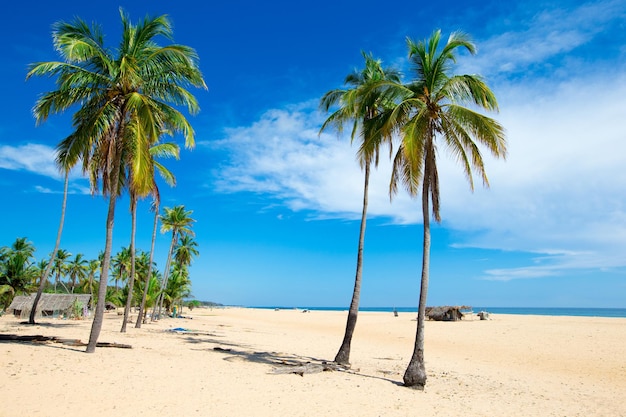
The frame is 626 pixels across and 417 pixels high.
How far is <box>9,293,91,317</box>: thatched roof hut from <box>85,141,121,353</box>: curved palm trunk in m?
23.4

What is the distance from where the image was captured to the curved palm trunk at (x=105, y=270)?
38.1 ft

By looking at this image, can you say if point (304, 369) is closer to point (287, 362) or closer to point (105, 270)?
point (287, 362)

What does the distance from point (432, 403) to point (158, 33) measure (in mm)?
13147

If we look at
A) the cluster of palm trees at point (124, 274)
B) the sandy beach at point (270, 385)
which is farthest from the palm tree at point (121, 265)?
the sandy beach at point (270, 385)

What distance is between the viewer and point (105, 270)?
12156 mm

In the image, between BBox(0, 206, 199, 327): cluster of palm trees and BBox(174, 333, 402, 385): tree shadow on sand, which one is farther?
BBox(0, 206, 199, 327): cluster of palm trees

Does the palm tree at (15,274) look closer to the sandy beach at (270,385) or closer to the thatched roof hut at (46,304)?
A: the thatched roof hut at (46,304)

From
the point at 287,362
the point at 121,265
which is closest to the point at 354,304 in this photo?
the point at 287,362

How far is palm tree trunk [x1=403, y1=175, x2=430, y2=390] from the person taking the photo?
32.8 feet

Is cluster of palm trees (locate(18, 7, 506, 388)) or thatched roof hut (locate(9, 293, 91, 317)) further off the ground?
cluster of palm trees (locate(18, 7, 506, 388))

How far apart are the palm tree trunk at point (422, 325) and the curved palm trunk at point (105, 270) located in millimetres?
8880

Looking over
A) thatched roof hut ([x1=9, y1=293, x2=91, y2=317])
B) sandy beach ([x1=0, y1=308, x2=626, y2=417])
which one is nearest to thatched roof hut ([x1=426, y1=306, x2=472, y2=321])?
sandy beach ([x1=0, y1=308, x2=626, y2=417])

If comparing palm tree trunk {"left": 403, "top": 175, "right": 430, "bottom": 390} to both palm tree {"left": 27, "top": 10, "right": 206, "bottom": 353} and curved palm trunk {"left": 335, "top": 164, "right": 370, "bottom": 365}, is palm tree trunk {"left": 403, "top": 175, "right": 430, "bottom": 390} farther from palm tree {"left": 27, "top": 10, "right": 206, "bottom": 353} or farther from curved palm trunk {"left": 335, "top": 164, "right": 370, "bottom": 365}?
palm tree {"left": 27, "top": 10, "right": 206, "bottom": 353}

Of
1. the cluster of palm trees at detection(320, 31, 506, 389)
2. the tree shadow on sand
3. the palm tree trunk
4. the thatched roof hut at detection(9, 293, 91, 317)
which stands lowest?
the thatched roof hut at detection(9, 293, 91, 317)
